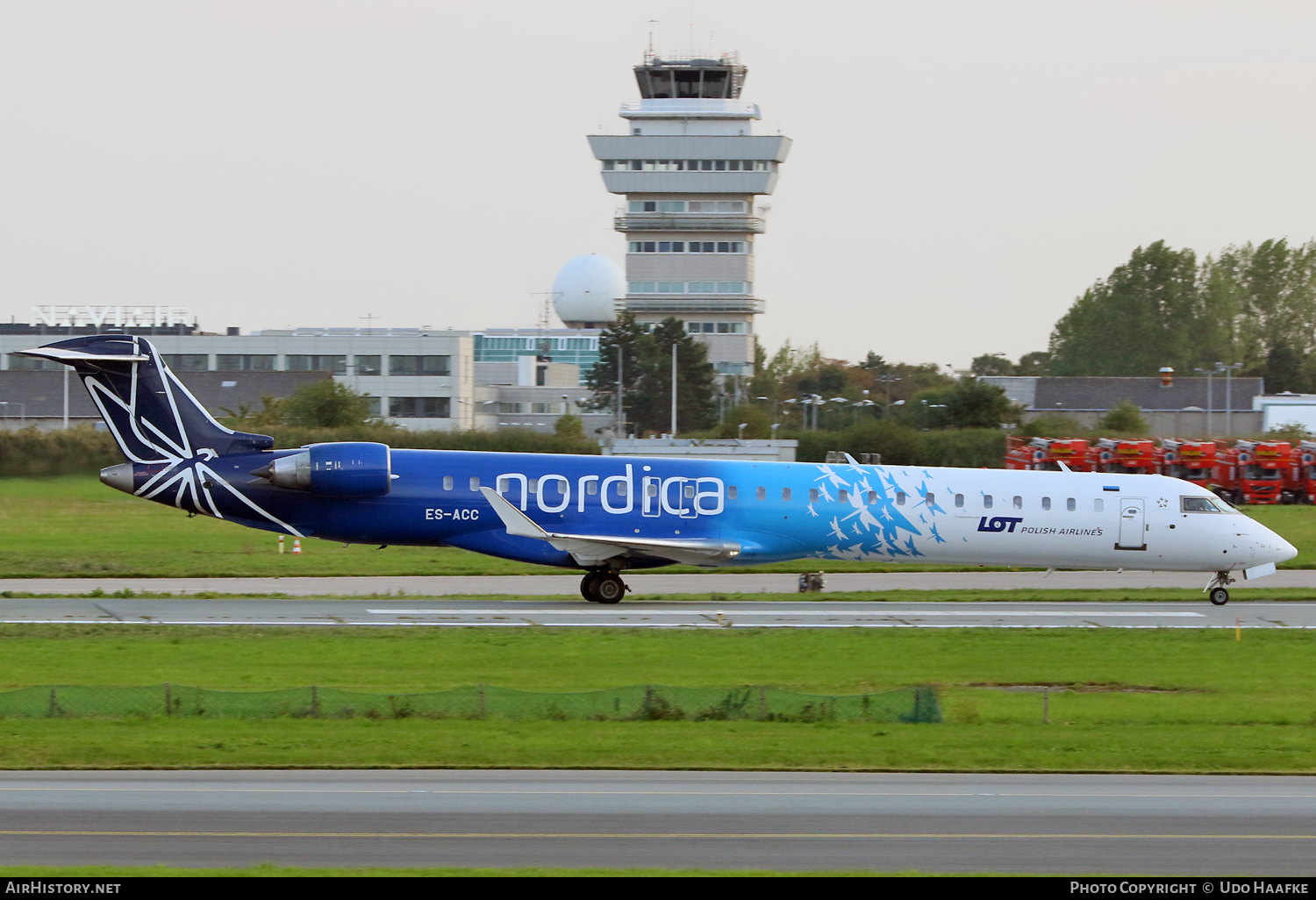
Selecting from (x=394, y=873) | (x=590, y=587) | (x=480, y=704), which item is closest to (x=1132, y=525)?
(x=590, y=587)

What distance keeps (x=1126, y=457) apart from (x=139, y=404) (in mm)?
55400

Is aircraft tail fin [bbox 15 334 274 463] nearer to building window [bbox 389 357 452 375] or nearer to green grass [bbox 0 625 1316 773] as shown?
green grass [bbox 0 625 1316 773]

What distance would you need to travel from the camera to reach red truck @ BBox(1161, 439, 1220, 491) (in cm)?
7312

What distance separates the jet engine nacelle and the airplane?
0.13ft

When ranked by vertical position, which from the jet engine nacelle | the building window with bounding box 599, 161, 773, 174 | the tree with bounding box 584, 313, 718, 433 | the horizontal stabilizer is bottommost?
the jet engine nacelle

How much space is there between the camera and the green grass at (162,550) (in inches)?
1550

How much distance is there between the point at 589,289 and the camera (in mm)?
146375

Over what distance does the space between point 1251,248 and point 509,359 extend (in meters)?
84.3

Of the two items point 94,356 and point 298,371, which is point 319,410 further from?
point 94,356

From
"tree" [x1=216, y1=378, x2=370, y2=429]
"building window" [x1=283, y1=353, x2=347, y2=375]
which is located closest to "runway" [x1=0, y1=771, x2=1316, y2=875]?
"tree" [x1=216, y1=378, x2=370, y2=429]

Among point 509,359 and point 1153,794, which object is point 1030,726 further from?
point 509,359

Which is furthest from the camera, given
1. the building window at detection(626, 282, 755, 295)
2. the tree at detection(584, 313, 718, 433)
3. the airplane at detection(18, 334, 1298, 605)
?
the building window at detection(626, 282, 755, 295)

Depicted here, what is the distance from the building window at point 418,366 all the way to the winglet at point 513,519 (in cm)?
7615

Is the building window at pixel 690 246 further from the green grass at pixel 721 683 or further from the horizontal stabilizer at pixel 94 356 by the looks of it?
the green grass at pixel 721 683
